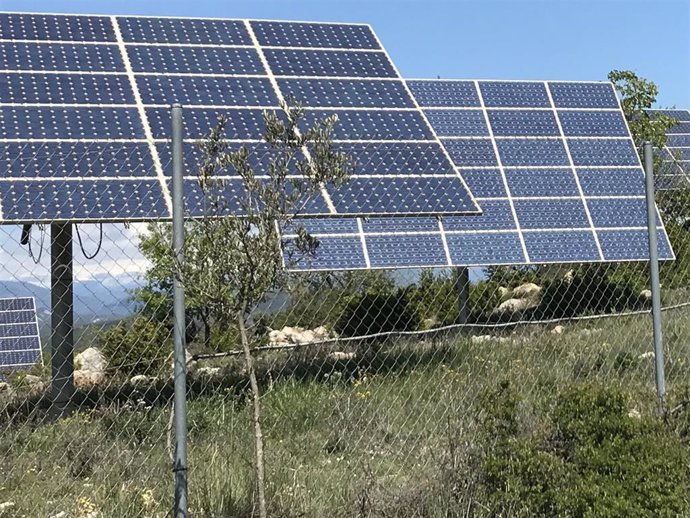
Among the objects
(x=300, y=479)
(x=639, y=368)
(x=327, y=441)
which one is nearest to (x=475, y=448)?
(x=300, y=479)

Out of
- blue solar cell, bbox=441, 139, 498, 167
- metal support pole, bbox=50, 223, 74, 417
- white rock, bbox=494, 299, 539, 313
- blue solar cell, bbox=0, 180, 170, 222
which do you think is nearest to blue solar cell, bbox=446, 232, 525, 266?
blue solar cell, bbox=441, 139, 498, 167

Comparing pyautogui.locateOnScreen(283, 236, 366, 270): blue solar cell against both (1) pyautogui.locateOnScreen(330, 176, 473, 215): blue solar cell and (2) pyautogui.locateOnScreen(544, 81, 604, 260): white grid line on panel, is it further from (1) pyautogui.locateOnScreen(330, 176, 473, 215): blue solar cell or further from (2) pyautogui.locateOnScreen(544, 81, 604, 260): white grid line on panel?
(2) pyautogui.locateOnScreen(544, 81, 604, 260): white grid line on panel

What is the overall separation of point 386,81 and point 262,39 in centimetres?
178

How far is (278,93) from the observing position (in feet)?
34.0

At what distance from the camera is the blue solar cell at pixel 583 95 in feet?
56.9

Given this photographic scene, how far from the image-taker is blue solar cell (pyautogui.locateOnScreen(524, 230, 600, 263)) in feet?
45.3

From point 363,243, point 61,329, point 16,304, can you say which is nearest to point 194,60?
point 61,329

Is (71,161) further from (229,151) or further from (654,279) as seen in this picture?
(654,279)

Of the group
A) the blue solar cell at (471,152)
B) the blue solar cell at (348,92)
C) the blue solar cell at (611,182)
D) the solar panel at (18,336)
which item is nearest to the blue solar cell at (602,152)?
the blue solar cell at (611,182)

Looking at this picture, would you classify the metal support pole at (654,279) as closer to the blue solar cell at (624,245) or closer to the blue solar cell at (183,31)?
the blue solar cell at (183,31)

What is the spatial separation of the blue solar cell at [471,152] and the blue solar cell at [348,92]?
454 cm

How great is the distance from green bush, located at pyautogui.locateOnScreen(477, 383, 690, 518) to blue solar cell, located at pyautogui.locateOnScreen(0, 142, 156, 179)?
3741 mm

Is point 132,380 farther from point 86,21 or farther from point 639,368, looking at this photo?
point 639,368

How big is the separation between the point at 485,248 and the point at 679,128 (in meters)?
13.9
